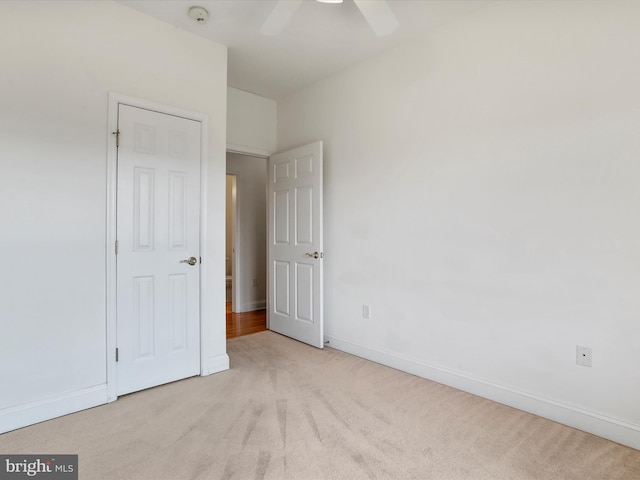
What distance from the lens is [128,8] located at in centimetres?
246

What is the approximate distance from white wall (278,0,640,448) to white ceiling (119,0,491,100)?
16 centimetres

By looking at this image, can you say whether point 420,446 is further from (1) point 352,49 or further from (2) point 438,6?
(1) point 352,49

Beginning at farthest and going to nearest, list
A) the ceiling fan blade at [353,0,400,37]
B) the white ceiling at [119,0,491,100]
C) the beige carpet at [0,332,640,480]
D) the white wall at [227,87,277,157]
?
the white wall at [227,87,277,157] < the white ceiling at [119,0,491,100] < the ceiling fan blade at [353,0,400,37] < the beige carpet at [0,332,640,480]

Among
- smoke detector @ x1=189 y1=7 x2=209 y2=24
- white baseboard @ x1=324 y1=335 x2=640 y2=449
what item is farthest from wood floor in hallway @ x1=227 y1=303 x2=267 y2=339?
smoke detector @ x1=189 y1=7 x2=209 y2=24

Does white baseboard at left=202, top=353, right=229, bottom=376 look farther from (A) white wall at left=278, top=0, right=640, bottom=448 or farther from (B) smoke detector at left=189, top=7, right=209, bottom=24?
(B) smoke detector at left=189, top=7, right=209, bottom=24

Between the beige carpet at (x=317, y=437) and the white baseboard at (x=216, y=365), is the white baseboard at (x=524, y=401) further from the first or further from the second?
the white baseboard at (x=216, y=365)

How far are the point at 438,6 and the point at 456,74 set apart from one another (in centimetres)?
49

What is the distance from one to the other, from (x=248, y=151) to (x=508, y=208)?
9.38ft

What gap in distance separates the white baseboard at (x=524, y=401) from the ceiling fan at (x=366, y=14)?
2.49m

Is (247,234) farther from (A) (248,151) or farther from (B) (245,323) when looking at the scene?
(A) (248,151)

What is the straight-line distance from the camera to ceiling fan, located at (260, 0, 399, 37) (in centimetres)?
189

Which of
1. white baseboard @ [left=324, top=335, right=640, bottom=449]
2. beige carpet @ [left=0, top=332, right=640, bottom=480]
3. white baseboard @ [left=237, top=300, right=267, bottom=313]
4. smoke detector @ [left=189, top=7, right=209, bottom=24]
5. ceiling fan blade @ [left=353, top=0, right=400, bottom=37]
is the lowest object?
beige carpet @ [left=0, top=332, right=640, bottom=480]

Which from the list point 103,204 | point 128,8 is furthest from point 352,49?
point 103,204

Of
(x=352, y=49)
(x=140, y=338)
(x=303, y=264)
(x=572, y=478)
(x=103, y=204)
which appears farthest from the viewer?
(x=303, y=264)
